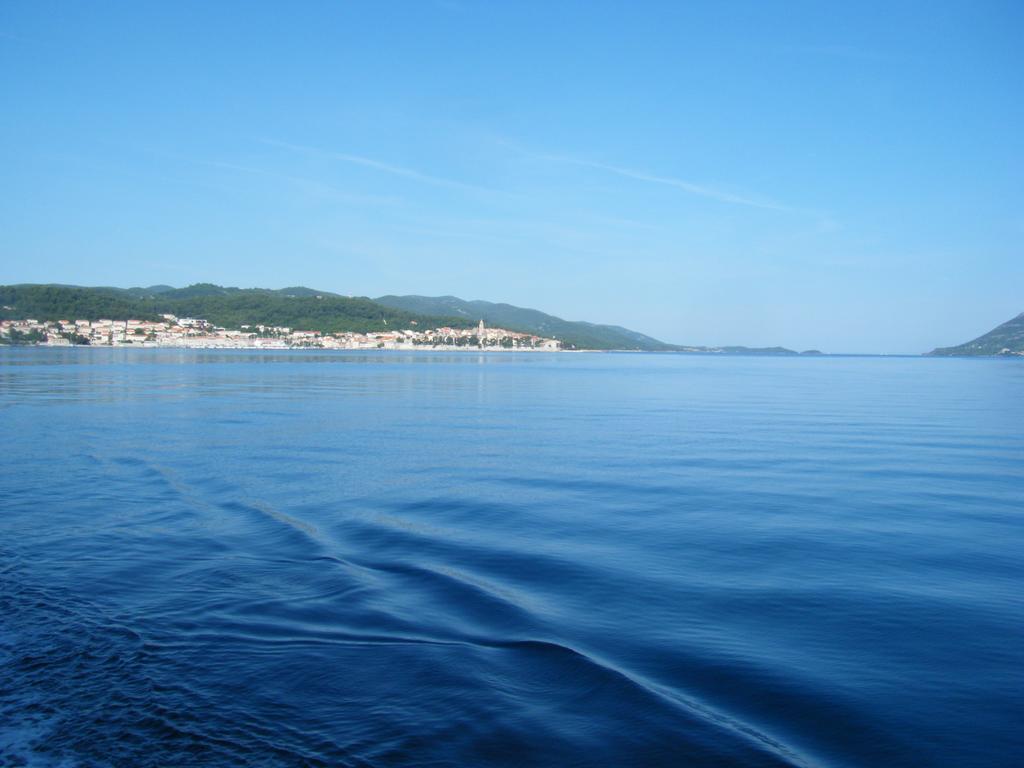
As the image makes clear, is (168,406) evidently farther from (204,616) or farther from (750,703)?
(750,703)

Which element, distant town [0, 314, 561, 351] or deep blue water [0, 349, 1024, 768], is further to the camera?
distant town [0, 314, 561, 351]

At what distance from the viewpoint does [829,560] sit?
32.4ft

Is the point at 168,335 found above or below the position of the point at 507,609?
above

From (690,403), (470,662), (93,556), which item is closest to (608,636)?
(470,662)

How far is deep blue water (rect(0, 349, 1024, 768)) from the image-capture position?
17.1ft

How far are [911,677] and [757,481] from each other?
9288 millimetres

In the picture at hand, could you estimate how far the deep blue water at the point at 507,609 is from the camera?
5.22m

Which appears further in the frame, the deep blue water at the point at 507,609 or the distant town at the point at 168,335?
the distant town at the point at 168,335

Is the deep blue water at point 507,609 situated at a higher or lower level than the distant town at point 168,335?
lower

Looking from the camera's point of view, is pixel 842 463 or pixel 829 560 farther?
pixel 842 463

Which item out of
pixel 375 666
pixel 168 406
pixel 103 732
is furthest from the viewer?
pixel 168 406

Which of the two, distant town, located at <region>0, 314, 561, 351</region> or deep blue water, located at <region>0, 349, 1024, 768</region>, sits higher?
distant town, located at <region>0, 314, 561, 351</region>

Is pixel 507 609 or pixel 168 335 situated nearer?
pixel 507 609

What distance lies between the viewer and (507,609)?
307 inches
